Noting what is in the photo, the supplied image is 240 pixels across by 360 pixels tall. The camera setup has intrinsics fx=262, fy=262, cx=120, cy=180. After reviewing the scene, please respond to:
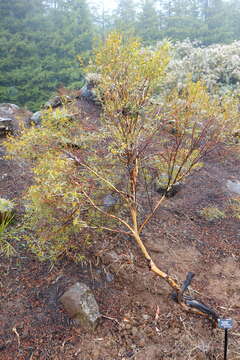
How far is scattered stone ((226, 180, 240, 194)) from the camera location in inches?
224

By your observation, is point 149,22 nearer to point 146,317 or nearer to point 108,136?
point 108,136

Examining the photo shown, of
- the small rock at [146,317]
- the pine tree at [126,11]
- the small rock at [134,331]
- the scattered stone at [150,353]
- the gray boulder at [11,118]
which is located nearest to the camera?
the scattered stone at [150,353]

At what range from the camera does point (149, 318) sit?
110 inches

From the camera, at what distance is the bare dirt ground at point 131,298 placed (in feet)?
8.13

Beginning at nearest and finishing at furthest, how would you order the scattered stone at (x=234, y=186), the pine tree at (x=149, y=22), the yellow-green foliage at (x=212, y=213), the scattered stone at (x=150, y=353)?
the scattered stone at (x=150, y=353) → the yellow-green foliage at (x=212, y=213) → the scattered stone at (x=234, y=186) → the pine tree at (x=149, y=22)

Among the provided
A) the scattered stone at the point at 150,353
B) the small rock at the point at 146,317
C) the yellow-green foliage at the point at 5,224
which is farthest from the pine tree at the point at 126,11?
the scattered stone at the point at 150,353

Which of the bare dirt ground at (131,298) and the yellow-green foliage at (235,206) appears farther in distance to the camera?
the yellow-green foliage at (235,206)

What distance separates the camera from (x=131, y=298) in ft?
9.85

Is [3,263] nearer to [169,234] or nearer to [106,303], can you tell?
[106,303]

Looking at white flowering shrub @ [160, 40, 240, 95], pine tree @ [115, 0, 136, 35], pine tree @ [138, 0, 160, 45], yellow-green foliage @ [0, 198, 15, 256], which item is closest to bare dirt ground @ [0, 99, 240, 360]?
yellow-green foliage @ [0, 198, 15, 256]

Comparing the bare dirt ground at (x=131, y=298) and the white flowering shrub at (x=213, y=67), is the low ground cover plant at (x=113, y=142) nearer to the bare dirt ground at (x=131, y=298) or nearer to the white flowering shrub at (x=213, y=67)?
the bare dirt ground at (x=131, y=298)

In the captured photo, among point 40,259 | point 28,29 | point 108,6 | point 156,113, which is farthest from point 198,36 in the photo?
point 40,259

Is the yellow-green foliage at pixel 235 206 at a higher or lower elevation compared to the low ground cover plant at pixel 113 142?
lower

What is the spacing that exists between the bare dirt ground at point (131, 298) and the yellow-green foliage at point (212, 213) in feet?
0.64
